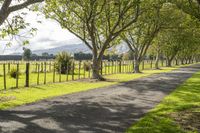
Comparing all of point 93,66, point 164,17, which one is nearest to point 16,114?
point 93,66

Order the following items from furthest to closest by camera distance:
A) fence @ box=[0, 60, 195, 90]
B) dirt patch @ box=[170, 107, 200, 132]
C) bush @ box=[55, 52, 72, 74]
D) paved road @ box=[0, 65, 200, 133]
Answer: bush @ box=[55, 52, 72, 74], fence @ box=[0, 60, 195, 90], dirt patch @ box=[170, 107, 200, 132], paved road @ box=[0, 65, 200, 133]

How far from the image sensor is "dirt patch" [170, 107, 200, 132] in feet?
39.2

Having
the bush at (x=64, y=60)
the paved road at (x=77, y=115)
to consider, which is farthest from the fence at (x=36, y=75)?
the paved road at (x=77, y=115)

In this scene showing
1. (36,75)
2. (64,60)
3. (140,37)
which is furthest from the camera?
(140,37)

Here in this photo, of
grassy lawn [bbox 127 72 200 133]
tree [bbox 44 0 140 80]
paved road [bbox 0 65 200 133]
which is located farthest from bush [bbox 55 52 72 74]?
grassy lawn [bbox 127 72 200 133]

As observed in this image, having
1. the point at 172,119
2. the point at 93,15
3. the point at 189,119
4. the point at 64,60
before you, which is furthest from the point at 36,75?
the point at 189,119

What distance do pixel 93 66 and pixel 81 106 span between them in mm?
21342

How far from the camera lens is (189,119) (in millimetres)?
13328

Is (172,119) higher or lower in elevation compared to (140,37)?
lower

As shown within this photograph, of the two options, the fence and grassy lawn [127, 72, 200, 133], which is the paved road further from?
the fence

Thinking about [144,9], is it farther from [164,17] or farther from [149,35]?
[149,35]

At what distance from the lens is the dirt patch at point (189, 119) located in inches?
471

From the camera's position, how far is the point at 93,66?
3766cm

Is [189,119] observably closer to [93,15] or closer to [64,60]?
[93,15]
